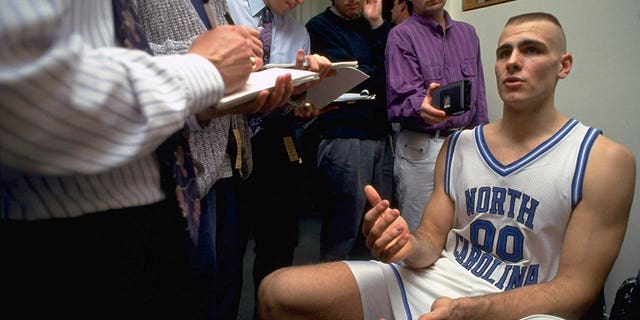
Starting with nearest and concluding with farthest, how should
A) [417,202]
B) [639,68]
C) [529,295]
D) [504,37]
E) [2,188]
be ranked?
[2,188] → [529,295] → [504,37] → [639,68] → [417,202]

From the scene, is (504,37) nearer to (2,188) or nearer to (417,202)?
(417,202)

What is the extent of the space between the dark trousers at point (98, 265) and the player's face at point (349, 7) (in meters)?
1.60

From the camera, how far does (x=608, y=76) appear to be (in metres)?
1.68

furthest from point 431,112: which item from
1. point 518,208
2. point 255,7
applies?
point 255,7

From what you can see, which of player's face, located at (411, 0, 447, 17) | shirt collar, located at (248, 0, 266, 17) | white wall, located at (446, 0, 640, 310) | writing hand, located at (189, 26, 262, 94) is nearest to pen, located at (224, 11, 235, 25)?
writing hand, located at (189, 26, 262, 94)

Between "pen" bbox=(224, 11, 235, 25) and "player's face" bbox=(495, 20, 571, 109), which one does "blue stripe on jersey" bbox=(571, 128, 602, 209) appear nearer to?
"player's face" bbox=(495, 20, 571, 109)

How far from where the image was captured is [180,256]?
0.66 meters

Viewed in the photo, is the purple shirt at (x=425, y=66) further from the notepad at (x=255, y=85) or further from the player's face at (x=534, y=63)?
the notepad at (x=255, y=85)

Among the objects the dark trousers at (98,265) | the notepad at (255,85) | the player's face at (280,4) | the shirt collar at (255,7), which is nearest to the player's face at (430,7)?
the player's face at (280,4)

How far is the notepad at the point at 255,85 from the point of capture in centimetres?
67

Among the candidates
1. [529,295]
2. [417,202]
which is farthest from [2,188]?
[417,202]

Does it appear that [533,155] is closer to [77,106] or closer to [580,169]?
[580,169]

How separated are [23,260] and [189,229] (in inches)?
9.0

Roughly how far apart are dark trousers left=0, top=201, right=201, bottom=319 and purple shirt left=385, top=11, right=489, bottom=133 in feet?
4.33
